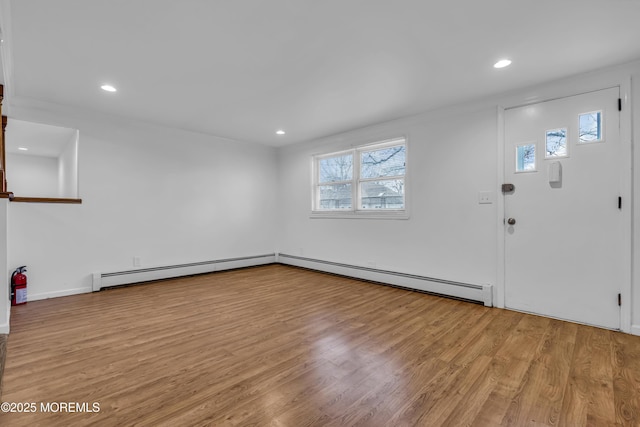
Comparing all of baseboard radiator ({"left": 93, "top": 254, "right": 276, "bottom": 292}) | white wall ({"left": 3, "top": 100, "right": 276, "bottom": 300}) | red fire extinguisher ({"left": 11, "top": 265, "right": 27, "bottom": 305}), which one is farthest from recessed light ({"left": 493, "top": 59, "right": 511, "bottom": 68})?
red fire extinguisher ({"left": 11, "top": 265, "right": 27, "bottom": 305})

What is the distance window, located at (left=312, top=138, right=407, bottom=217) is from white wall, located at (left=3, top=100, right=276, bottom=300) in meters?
1.39

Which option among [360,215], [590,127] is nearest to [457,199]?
[590,127]

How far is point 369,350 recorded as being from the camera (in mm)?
2254

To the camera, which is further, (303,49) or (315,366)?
(303,49)

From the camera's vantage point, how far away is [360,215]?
188 inches

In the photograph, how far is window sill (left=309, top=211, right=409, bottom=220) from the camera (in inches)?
167

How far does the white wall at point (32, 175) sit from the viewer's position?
6.29 meters

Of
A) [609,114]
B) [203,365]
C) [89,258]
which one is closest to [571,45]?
[609,114]

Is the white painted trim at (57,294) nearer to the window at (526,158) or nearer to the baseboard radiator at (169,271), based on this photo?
the baseboard radiator at (169,271)

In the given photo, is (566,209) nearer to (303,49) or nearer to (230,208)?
(303,49)

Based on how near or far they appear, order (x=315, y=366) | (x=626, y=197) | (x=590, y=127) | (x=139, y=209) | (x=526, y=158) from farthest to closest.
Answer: (x=139, y=209)
(x=526, y=158)
(x=590, y=127)
(x=626, y=197)
(x=315, y=366)

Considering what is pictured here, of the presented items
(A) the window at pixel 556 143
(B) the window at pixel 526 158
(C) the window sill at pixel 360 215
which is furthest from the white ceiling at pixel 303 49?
(C) the window sill at pixel 360 215

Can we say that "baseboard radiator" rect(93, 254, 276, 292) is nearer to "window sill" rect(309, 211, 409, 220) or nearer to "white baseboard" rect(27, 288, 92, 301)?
"white baseboard" rect(27, 288, 92, 301)

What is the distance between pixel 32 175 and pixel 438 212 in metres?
8.38
